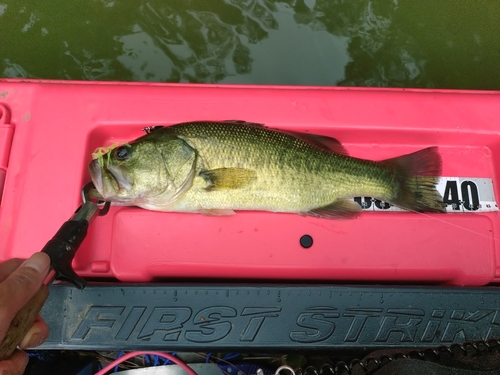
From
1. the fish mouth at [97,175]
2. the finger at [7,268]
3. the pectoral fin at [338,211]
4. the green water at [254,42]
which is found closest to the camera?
the finger at [7,268]

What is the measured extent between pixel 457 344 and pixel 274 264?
3.39 feet

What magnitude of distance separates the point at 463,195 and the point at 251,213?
1.35 metres

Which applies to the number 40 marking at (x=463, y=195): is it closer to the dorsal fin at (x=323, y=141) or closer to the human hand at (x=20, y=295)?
the dorsal fin at (x=323, y=141)

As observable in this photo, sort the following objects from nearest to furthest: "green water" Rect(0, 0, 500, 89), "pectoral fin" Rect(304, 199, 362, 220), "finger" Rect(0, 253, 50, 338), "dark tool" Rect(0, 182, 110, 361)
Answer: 1. "finger" Rect(0, 253, 50, 338)
2. "dark tool" Rect(0, 182, 110, 361)
3. "pectoral fin" Rect(304, 199, 362, 220)
4. "green water" Rect(0, 0, 500, 89)

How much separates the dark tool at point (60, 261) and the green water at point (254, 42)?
1.98m

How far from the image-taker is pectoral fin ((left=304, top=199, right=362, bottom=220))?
2207mm

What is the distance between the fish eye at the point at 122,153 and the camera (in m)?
2.09

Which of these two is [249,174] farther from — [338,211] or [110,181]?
[110,181]

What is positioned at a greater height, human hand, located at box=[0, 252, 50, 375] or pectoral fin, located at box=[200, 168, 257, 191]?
pectoral fin, located at box=[200, 168, 257, 191]

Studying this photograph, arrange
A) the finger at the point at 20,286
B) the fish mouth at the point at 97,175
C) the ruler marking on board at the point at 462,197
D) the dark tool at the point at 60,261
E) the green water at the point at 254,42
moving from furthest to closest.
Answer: the green water at the point at 254,42 < the ruler marking on board at the point at 462,197 < the fish mouth at the point at 97,175 < the dark tool at the point at 60,261 < the finger at the point at 20,286

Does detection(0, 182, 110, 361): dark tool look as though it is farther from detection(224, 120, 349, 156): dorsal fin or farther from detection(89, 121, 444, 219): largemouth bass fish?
detection(224, 120, 349, 156): dorsal fin

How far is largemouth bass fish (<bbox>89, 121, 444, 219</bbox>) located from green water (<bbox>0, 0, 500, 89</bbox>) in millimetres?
1685

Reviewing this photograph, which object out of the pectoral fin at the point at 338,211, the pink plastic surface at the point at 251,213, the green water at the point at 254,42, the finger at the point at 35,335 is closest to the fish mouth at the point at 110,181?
the pink plastic surface at the point at 251,213

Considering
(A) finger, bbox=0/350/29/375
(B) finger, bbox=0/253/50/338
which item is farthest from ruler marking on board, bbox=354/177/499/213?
(A) finger, bbox=0/350/29/375
